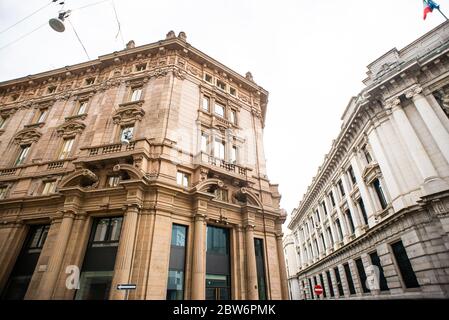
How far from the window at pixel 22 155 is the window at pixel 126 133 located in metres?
8.00

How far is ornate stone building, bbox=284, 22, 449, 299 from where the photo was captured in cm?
1348

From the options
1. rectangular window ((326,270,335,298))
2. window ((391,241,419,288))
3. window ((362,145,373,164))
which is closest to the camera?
window ((391,241,419,288))

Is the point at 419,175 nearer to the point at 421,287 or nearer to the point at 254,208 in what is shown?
the point at 421,287

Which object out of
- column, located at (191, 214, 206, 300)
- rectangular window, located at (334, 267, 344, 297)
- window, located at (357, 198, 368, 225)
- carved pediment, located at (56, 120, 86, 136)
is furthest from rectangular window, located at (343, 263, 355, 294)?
carved pediment, located at (56, 120, 86, 136)

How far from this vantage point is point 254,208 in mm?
14492

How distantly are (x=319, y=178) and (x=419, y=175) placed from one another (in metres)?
16.2

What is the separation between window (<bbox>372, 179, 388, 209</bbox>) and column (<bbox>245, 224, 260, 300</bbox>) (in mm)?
11636

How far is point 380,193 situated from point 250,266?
1313 cm

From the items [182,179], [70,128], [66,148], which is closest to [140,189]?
[182,179]

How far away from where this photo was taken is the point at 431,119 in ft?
50.0

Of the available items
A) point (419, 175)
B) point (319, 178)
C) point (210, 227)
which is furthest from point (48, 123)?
point (319, 178)

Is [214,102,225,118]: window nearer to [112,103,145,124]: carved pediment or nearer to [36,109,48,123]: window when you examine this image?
[112,103,145,124]: carved pediment
